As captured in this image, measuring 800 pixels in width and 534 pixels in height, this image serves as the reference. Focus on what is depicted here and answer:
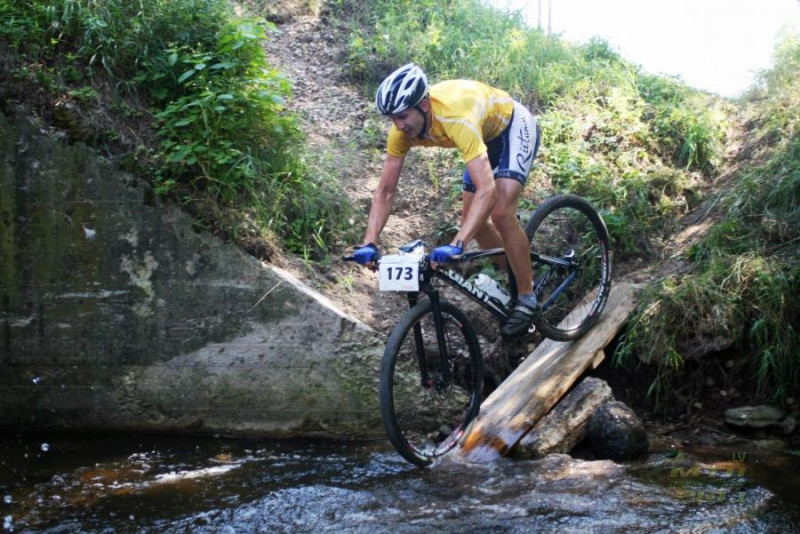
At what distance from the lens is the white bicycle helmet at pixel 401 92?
434cm

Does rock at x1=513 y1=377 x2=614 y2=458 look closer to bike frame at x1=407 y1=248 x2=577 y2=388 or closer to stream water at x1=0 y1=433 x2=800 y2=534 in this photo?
stream water at x1=0 y1=433 x2=800 y2=534

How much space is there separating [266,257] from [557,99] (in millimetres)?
4194

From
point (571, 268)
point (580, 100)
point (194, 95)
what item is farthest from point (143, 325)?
point (580, 100)

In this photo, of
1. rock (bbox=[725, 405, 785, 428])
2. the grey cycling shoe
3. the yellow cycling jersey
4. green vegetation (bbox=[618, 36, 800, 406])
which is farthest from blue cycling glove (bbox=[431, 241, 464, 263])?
rock (bbox=[725, 405, 785, 428])

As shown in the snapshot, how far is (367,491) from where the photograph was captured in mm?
4270

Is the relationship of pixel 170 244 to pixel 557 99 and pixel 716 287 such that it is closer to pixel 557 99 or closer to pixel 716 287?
pixel 716 287

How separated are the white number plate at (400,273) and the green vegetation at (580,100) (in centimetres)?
317

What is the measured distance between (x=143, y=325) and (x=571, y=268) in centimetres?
324

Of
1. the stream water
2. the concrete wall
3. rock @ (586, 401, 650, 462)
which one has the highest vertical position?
the concrete wall

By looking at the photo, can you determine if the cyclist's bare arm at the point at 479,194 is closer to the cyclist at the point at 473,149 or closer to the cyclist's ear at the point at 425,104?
the cyclist at the point at 473,149

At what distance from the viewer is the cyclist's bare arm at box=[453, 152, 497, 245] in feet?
14.3

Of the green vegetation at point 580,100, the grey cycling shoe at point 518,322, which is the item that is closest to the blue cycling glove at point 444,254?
the grey cycling shoe at point 518,322

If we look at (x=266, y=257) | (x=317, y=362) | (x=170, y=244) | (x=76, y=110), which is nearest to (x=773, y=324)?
(x=317, y=362)

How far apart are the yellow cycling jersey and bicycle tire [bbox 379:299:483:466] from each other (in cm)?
98
